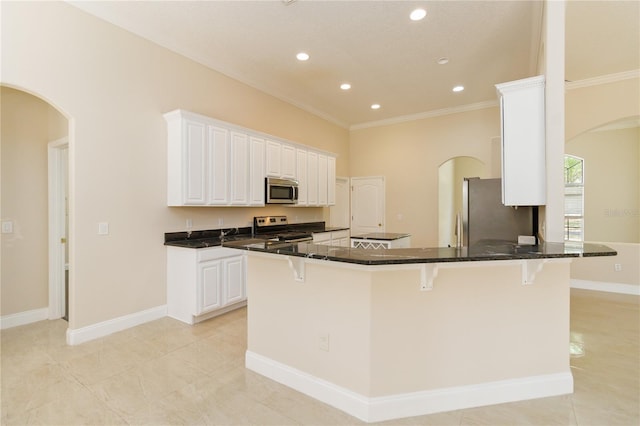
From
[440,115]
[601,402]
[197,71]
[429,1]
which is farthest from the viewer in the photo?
[440,115]

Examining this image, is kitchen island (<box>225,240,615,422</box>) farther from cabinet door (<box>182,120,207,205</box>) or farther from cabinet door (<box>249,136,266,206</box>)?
cabinet door (<box>249,136,266,206</box>)

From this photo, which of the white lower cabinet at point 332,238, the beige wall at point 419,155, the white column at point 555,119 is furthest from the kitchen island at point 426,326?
the beige wall at point 419,155

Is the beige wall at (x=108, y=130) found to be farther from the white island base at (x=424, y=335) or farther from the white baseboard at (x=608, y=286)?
the white baseboard at (x=608, y=286)

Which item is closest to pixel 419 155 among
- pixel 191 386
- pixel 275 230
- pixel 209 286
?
pixel 275 230

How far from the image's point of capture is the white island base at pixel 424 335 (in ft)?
6.20

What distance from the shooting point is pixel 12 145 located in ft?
11.0

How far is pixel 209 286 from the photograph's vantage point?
3521mm

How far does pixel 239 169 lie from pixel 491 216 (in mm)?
3276

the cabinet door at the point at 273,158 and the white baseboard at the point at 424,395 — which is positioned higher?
the cabinet door at the point at 273,158

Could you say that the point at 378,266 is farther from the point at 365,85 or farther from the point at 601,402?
the point at 365,85

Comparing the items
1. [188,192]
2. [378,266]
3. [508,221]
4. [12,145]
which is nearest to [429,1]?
[508,221]

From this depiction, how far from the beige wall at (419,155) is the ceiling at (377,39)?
96 centimetres

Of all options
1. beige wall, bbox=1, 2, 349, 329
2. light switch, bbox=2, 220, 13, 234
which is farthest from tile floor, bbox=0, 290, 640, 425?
light switch, bbox=2, 220, 13, 234

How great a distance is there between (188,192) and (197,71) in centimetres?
173
